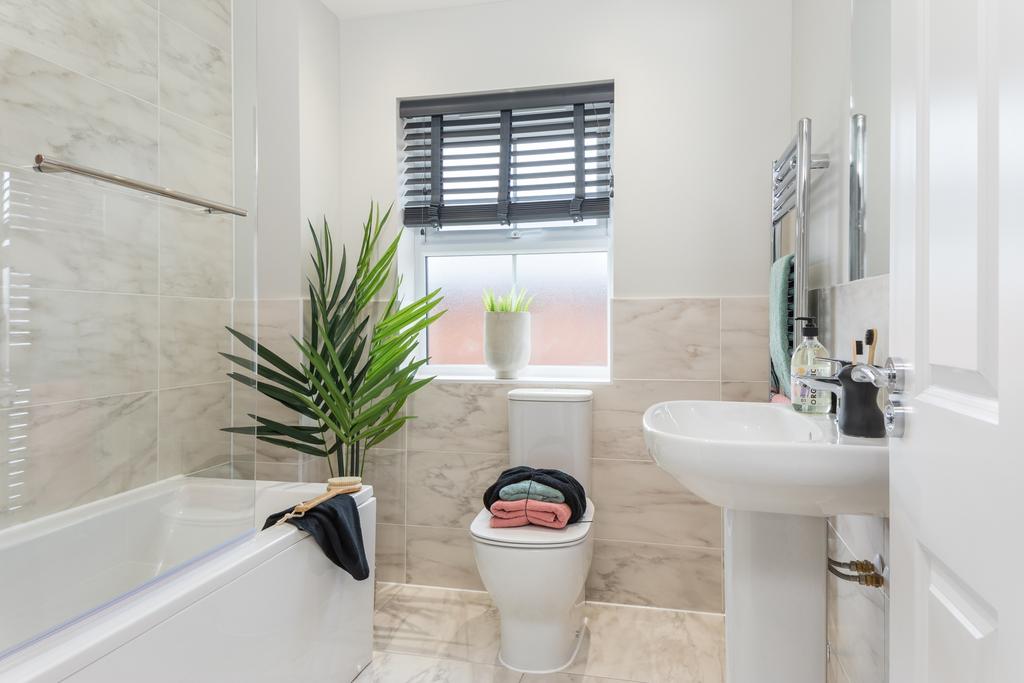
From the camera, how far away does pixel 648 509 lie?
2.36 m

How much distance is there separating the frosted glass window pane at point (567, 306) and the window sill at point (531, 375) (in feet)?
0.12

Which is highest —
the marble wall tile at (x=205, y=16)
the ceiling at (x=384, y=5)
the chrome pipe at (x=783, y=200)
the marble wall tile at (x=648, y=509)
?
the ceiling at (x=384, y=5)

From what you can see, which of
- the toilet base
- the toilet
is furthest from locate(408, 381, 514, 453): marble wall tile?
the toilet base

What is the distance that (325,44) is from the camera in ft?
8.38

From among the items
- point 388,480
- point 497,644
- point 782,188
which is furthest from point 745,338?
point 388,480

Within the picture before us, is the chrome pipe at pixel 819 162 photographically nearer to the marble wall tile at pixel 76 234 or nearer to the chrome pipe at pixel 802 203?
the chrome pipe at pixel 802 203

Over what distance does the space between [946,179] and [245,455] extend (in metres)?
1.59

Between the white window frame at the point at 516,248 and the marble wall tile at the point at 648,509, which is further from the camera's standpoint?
the white window frame at the point at 516,248

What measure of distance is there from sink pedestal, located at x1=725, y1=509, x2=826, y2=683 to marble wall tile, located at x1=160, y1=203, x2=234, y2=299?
54.8 inches

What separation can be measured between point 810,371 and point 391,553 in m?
1.89

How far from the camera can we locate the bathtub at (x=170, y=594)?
106 centimetres

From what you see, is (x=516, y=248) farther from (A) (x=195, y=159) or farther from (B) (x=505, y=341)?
(A) (x=195, y=159)

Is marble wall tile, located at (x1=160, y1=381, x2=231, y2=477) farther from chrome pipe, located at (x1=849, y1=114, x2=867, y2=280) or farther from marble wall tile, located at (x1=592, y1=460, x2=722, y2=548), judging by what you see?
chrome pipe, located at (x1=849, y1=114, x2=867, y2=280)

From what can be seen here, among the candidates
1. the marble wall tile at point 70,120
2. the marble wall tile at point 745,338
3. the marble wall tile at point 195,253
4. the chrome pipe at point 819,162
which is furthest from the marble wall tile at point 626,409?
the marble wall tile at point 70,120
